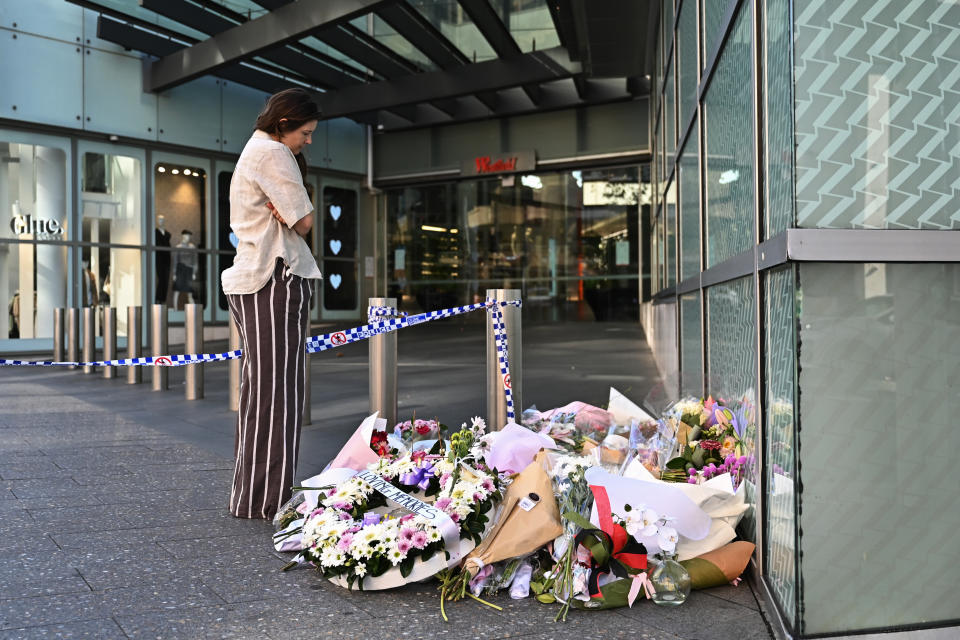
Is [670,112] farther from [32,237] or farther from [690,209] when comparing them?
[32,237]

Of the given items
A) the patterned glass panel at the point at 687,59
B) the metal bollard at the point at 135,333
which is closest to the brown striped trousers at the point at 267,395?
the patterned glass panel at the point at 687,59

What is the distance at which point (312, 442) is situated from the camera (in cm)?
536

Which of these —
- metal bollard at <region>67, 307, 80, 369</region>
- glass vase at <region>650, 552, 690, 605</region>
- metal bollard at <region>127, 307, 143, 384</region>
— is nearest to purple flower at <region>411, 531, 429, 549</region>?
glass vase at <region>650, 552, 690, 605</region>

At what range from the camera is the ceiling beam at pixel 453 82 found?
1587 cm

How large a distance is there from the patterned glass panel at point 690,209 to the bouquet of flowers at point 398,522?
8.56 feet

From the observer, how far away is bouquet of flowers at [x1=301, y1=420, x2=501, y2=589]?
8.27 feet

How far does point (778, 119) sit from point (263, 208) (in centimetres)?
209

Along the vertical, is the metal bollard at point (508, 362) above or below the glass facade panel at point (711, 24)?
below

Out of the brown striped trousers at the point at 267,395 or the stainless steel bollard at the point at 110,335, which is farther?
the stainless steel bollard at the point at 110,335

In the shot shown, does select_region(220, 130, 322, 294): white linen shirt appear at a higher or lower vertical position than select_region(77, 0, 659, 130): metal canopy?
lower

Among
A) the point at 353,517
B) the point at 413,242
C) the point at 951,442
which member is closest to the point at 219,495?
the point at 353,517

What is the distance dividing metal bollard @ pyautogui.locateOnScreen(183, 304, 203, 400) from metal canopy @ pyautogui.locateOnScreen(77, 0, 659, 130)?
19.9 ft

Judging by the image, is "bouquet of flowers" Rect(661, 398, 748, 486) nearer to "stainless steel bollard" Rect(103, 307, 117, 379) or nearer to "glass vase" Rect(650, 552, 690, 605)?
"glass vase" Rect(650, 552, 690, 605)

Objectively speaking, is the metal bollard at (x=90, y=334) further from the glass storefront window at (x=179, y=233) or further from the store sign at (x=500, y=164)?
the store sign at (x=500, y=164)
